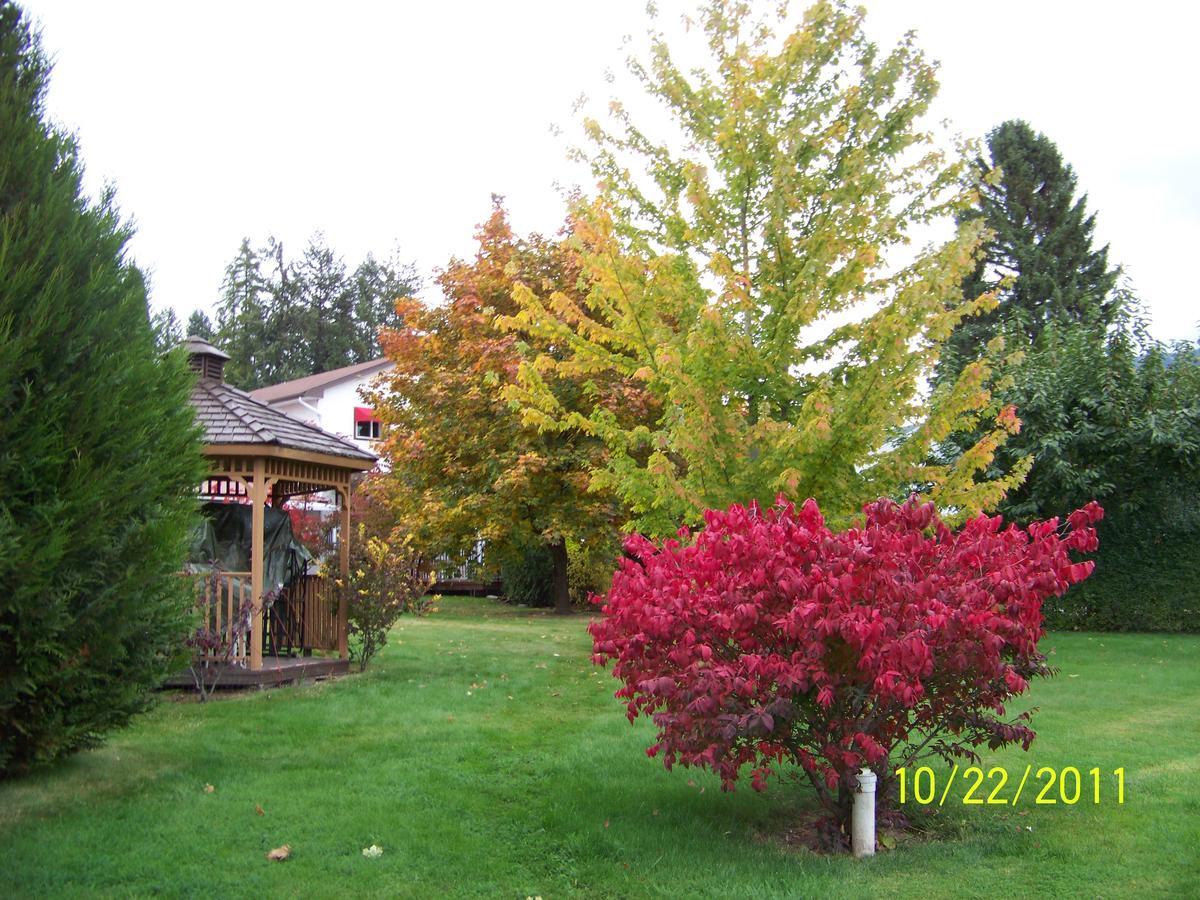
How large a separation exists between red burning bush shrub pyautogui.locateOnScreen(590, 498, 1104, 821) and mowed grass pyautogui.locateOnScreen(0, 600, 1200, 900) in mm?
540

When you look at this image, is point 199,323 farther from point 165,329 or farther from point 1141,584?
point 165,329

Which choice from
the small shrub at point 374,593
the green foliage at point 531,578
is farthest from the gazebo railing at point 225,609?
the green foliage at point 531,578

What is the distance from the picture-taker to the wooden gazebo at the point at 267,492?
32.1ft

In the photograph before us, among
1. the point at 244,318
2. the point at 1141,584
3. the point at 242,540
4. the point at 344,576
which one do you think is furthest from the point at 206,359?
the point at 244,318

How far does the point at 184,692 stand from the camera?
955 centimetres

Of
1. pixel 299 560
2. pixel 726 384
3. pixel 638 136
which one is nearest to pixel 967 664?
pixel 726 384

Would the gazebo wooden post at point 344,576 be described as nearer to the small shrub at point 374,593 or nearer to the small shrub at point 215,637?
the small shrub at point 374,593

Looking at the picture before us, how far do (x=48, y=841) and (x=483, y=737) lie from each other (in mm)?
3399

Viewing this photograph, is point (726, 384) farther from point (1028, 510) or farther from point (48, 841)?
point (1028, 510)

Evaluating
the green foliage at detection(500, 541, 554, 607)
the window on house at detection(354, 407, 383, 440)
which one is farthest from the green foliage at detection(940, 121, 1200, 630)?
the window on house at detection(354, 407, 383, 440)

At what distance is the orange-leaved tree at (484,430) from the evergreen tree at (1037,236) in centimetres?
1564

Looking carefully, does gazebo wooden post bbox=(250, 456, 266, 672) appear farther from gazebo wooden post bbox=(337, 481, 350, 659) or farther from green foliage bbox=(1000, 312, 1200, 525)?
green foliage bbox=(1000, 312, 1200, 525)

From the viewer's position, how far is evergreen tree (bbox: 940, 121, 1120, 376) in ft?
98.4

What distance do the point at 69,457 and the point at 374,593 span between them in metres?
5.86
